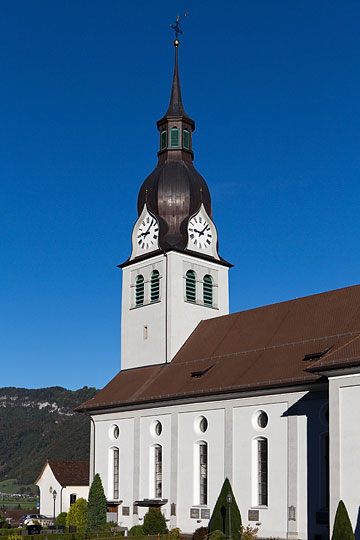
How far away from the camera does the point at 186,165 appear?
55.9 meters

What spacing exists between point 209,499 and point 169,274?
16.2 metres

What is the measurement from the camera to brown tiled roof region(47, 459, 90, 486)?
63.7 meters

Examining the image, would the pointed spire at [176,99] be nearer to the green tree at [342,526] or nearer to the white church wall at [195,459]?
the white church wall at [195,459]

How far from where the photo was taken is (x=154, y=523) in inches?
1651

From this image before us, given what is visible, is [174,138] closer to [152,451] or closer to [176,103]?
[176,103]

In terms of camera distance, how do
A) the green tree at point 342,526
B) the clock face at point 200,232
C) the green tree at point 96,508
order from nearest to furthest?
1. the green tree at point 342,526
2. the green tree at point 96,508
3. the clock face at point 200,232

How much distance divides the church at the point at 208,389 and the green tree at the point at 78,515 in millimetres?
1645

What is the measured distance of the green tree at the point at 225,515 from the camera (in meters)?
36.9

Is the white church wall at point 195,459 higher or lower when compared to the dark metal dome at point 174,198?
lower

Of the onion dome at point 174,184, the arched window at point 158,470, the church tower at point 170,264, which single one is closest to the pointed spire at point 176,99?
the onion dome at point 174,184

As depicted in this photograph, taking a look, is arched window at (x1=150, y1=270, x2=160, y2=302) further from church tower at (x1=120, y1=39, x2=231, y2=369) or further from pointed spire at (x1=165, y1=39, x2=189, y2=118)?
pointed spire at (x1=165, y1=39, x2=189, y2=118)

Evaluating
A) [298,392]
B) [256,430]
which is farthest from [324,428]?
[256,430]

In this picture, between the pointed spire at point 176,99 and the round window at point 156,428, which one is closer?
the round window at point 156,428

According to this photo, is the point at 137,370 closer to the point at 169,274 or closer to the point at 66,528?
the point at 169,274
